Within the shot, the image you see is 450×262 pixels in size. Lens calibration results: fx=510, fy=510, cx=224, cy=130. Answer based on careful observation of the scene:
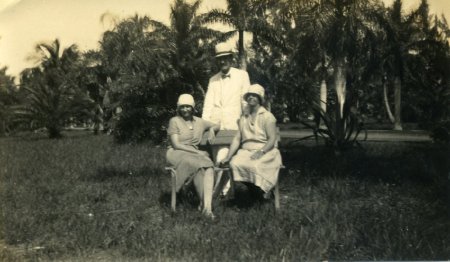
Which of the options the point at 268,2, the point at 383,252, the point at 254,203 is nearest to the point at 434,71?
the point at 268,2

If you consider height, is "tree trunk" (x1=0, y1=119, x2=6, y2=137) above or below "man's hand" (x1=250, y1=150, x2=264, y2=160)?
below

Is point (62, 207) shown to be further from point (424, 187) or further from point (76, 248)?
→ point (424, 187)

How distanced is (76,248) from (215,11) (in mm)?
15664

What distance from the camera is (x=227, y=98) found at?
288 inches

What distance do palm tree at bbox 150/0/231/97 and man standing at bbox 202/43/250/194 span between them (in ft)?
37.4

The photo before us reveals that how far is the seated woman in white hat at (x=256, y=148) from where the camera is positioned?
6.09 meters

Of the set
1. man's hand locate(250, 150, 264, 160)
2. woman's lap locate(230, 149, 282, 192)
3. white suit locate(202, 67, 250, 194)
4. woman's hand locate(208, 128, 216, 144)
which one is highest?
white suit locate(202, 67, 250, 194)

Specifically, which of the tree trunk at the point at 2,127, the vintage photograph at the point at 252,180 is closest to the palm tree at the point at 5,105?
the tree trunk at the point at 2,127

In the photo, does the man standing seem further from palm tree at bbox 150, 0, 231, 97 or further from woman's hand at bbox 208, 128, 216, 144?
palm tree at bbox 150, 0, 231, 97

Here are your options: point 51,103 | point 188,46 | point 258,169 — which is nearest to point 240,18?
point 188,46

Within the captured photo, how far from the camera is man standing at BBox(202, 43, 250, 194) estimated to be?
7254mm

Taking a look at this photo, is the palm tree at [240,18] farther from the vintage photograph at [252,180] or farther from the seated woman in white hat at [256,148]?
the seated woman in white hat at [256,148]

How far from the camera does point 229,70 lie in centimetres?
723

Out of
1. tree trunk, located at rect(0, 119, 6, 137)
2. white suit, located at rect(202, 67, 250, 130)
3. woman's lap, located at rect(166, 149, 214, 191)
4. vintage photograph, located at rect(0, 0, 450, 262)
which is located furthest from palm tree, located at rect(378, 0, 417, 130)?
tree trunk, located at rect(0, 119, 6, 137)
